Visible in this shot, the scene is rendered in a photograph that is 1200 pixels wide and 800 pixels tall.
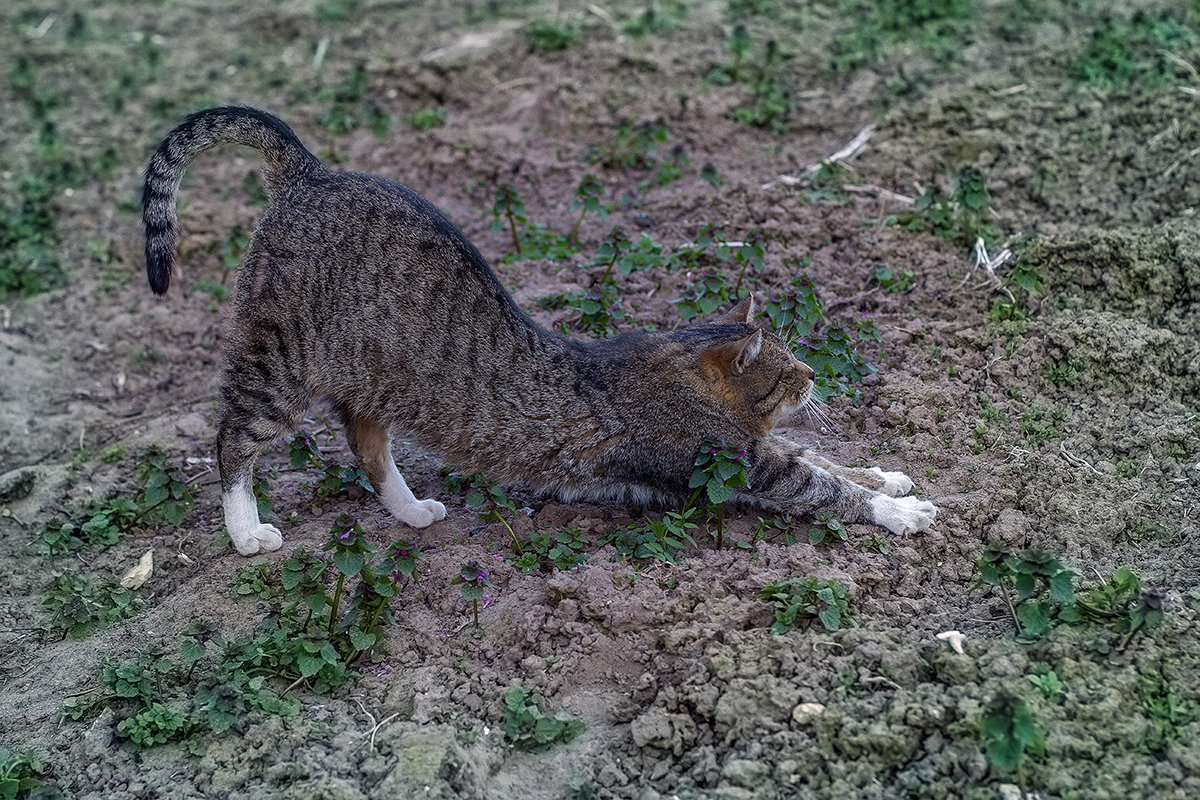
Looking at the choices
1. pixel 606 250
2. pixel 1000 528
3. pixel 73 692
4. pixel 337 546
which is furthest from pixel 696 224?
pixel 73 692

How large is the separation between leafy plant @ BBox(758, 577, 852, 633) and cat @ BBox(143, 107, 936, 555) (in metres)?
0.69

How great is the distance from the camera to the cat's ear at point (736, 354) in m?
5.10

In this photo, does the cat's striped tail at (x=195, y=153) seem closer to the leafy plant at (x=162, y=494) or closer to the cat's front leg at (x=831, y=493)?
the leafy plant at (x=162, y=494)

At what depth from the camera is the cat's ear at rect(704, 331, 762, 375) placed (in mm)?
5098

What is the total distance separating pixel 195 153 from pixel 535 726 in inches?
120

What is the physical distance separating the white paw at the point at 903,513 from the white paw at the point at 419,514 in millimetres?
2012

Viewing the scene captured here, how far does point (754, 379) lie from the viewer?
524 centimetres

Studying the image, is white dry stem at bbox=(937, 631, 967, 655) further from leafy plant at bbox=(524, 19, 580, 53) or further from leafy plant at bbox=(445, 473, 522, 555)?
leafy plant at bbox=(524, 19, 580, 53)

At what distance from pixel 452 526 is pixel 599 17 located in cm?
525

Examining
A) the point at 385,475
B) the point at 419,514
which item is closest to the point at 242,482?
the point at 385,475

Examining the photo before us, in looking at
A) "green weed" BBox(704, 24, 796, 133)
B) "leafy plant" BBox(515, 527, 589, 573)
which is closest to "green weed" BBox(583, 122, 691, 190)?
"green weed" BBox(704, 24, 796, 133)

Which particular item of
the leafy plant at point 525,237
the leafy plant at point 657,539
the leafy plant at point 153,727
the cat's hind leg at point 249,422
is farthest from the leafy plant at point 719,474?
the leafy plant at point 525,237

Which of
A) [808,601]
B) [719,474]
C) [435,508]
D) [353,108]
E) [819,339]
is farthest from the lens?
[353,108]

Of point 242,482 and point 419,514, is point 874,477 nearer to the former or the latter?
point 419,514
